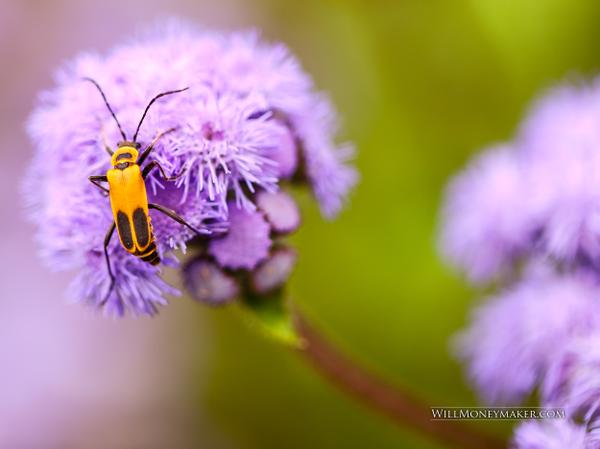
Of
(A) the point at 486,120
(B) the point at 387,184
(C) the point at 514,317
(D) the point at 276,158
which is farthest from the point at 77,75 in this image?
(A) the point at 486,120

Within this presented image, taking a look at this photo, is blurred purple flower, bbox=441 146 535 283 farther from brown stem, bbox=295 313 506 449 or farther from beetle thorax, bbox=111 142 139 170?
beetle thorax, bbox=111 142 139 170

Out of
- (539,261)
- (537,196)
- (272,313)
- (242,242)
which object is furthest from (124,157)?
(539,261)

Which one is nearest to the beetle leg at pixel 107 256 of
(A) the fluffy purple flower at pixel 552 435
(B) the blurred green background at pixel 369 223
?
(A) the fluffy purple flower at pixel 552 435

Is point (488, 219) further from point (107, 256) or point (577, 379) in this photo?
point (107, 256)

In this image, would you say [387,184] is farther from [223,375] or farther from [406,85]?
[223,375]

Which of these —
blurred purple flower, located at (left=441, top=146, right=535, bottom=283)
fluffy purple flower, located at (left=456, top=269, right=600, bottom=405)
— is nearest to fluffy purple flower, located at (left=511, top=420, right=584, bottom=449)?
fluffy purple flower, located at (left=456, top=269, right=600, bottom=405)

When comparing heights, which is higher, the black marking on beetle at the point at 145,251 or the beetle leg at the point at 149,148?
the beetle leg at the point at 149,148

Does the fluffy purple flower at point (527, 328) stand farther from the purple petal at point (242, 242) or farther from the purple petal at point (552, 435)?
the purple petal at point (242, 242)
